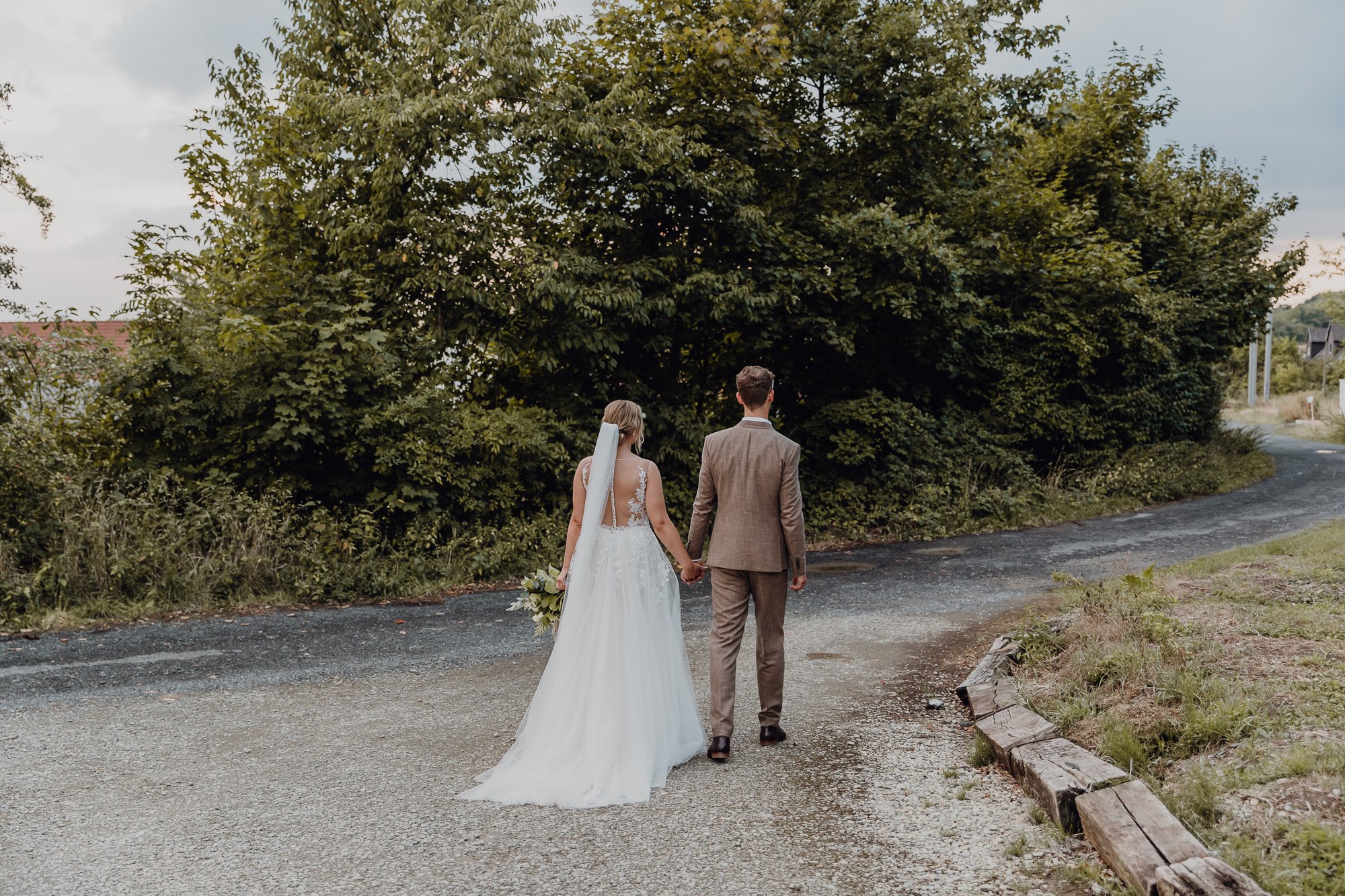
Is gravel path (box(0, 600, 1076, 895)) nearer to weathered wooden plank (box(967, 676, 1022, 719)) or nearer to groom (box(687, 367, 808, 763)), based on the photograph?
weathered wooden plank (box(967, 676, 1022, 719))

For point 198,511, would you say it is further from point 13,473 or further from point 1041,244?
point 1041,244

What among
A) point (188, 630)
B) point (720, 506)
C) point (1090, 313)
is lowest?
point (188, 630)

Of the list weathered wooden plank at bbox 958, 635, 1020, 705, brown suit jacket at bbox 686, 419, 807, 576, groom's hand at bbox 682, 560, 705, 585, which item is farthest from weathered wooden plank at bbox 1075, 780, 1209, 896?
groom's hand at bbox 682, 560, 705, 585

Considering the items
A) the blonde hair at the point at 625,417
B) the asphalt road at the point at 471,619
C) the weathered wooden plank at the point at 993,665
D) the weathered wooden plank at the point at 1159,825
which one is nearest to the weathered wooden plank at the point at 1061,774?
the weathered wooden plank at the point at 1159,825

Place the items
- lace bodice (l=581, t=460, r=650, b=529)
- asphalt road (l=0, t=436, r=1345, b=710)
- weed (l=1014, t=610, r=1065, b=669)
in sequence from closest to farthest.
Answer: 1. lace bodice (l=581, t=460, r=650, b=529)
2. weed (l=1014, t=610, r=1065, b=669)
3. asphalt road (l=0, t=436, r=1345, b=710)

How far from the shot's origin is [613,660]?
5.19 meters

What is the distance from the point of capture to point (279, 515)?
1091 centimetres

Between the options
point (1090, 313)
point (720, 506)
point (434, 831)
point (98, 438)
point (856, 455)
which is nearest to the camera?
point (434, 831)

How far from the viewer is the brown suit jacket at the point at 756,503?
532 centimetres

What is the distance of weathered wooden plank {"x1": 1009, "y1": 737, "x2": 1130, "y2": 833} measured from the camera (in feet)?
13.7

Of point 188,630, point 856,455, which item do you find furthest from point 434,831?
point 856,455

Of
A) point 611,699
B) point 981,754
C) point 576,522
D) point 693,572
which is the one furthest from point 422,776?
point 981,754

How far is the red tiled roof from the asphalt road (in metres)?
3.78

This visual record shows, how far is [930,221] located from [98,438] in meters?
11.7
